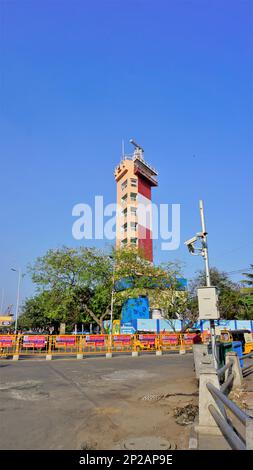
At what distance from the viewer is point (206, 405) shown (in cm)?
571

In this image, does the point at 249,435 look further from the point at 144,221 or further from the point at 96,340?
the point at 144,221

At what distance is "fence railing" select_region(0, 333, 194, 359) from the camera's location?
2123 cm

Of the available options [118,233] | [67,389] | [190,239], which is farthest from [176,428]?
[118,233]

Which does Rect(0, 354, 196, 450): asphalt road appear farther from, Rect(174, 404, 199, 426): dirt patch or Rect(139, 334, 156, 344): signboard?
Rect(139, 334, 156, 344): signboard

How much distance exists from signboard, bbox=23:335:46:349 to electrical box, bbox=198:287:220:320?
1441cm

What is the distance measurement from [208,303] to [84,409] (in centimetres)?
477

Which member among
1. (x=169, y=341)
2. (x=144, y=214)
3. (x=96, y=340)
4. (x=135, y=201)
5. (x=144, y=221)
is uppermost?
(x=135, y=201)

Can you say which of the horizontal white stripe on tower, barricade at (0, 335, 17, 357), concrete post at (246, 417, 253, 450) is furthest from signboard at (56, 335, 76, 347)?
the horizontal white stripe on tower

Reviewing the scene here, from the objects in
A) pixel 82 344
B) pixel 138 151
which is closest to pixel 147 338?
pixel 82 344

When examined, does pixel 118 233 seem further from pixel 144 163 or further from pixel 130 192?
pixel 144 163

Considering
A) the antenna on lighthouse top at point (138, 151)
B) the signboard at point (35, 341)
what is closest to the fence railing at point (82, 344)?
the signboard at point (35, 341)

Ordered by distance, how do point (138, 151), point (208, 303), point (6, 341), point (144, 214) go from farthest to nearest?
point (138, 151) → point (144, 214) → point (6, 341) → point (208, 303)
